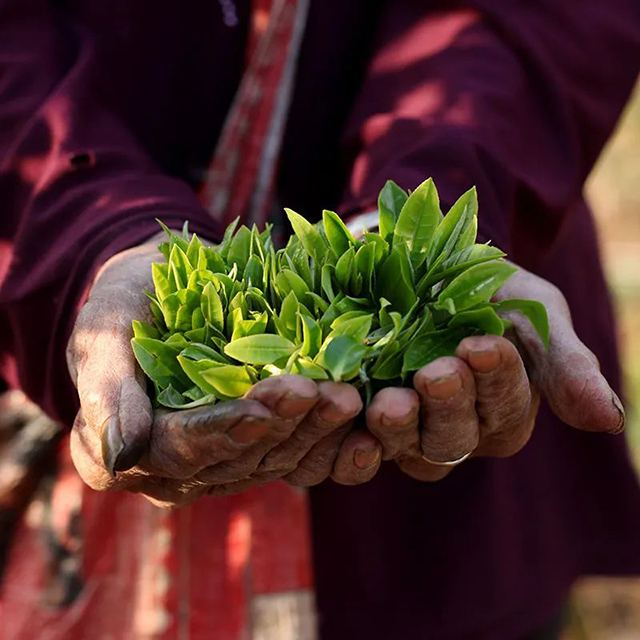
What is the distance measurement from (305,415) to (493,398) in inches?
7.3

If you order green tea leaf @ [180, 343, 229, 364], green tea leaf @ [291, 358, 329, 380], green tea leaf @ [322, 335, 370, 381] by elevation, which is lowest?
green tea leaf @ [180, 343, 229, 364]

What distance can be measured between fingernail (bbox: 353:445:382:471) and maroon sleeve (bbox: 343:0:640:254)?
36cm

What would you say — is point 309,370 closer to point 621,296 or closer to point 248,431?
point 248,431

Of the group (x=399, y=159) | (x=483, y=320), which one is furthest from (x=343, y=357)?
(x=399, y=159)

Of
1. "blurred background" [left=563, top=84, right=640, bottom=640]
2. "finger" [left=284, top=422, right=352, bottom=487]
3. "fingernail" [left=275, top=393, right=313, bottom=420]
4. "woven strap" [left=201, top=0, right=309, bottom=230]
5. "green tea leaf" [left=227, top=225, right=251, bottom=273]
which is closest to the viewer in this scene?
"fingernail" [left=275, top=393, right=313, bottom=420]

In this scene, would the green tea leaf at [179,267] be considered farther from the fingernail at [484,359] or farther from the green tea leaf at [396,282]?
the fingernail at [484,359]

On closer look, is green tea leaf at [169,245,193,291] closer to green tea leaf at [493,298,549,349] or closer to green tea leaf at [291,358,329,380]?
green tea leaf at [291,358,329,380]

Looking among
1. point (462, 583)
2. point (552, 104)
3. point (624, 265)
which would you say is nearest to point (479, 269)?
point (552, 104)

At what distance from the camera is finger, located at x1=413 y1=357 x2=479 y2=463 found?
0.87m

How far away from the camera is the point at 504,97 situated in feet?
4.20

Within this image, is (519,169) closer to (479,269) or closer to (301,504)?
(479,269)

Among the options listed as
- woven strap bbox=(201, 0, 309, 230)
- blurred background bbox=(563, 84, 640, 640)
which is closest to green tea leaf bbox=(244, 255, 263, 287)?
woven strap bbox=(201, 0, 309, 230)

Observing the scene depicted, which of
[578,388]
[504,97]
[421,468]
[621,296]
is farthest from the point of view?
[621,296]

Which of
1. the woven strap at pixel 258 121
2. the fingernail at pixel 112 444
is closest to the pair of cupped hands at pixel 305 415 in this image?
the fingernail at pixel 112 444
